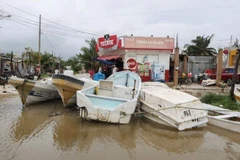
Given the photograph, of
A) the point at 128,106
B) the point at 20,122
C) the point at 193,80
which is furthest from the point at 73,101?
the point at 193,80

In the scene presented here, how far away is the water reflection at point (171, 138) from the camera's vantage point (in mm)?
7051

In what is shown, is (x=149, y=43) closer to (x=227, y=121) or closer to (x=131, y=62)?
(x=131, y=62)

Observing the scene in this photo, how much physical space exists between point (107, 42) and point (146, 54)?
12.1ft

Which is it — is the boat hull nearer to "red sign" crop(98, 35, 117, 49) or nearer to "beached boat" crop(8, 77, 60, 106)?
"beached boat" crop(8, 77, 60, 106)

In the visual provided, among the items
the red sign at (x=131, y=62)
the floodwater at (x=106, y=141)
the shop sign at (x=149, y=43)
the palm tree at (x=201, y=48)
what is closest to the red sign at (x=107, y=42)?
the shop sign at (x=149, y=43)

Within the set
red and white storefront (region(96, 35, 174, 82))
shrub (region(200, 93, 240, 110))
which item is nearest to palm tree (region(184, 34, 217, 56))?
red and white storefront (region(96, 35, 174, 82))

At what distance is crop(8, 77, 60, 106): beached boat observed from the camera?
1241 centimetres

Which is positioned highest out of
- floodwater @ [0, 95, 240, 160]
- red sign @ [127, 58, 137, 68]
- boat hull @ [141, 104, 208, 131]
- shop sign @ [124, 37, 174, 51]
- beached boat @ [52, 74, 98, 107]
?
shop sign @ [124, 37, 174, 51]

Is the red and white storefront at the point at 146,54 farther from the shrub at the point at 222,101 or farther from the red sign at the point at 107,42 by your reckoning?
the shrub at the point at 222,101

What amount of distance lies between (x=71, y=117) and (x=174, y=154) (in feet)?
17.2

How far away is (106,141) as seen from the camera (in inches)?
292

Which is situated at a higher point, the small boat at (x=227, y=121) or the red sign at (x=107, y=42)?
the red sign at (x=107, y=42)

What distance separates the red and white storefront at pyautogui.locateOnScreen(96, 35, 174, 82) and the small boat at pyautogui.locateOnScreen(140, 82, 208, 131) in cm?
929

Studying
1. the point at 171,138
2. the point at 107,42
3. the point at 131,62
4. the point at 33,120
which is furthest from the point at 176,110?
the point at 107,42
